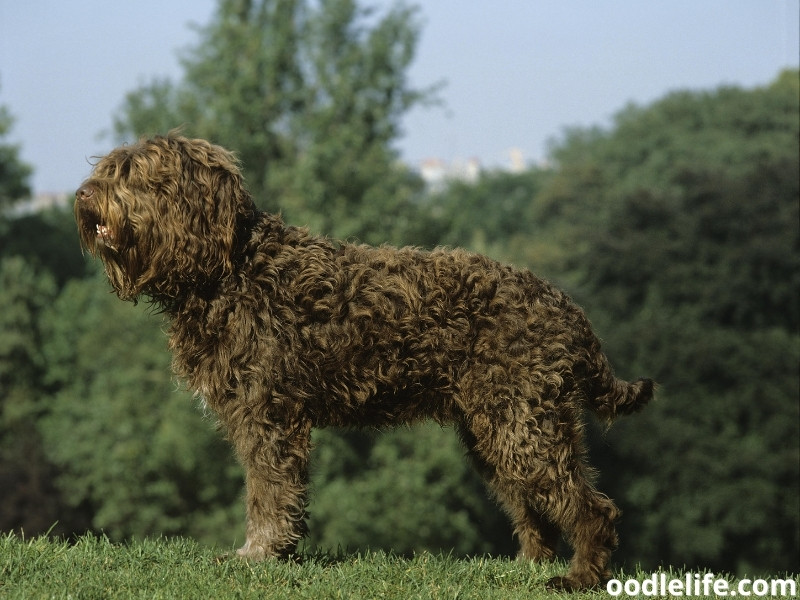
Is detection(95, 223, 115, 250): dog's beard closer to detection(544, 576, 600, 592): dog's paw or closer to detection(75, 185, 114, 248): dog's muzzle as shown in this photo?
detection(75, 185, 114, 248): dog's muzzle

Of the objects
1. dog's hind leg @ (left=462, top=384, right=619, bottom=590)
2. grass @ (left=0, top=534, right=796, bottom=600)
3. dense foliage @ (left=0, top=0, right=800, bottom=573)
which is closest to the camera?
grass @ (left=0, top=534, right=796, bottom=600)

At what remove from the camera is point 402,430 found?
33750 mm

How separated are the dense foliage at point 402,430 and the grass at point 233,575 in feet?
74.1

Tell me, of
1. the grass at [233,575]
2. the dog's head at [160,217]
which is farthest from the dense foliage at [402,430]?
the dog's head at [160,217]

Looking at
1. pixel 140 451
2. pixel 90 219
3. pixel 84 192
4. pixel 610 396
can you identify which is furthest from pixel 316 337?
pixel 140 451

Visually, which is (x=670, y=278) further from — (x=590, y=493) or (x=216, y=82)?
(x=590, y=493)

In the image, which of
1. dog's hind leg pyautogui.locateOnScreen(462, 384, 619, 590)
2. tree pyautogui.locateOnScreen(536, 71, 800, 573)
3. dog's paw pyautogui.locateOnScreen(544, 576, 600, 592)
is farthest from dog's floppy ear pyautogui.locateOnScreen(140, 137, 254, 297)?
tree pyautogui.locateOnScreen(536, 71, 800, 573)

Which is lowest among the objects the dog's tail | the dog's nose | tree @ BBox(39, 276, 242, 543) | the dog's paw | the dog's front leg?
tree @ BBox(39, 276, 242, 543)

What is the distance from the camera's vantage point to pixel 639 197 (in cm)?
4069

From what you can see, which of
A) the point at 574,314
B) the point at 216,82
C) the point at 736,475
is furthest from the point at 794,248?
the point at 574,314

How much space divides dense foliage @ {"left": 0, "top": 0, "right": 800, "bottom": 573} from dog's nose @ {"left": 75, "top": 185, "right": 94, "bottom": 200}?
23.4m

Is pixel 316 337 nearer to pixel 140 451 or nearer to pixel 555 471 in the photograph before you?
pixel 555 471

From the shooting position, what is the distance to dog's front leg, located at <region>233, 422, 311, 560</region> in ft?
23.6

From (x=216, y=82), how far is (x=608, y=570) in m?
30.7
